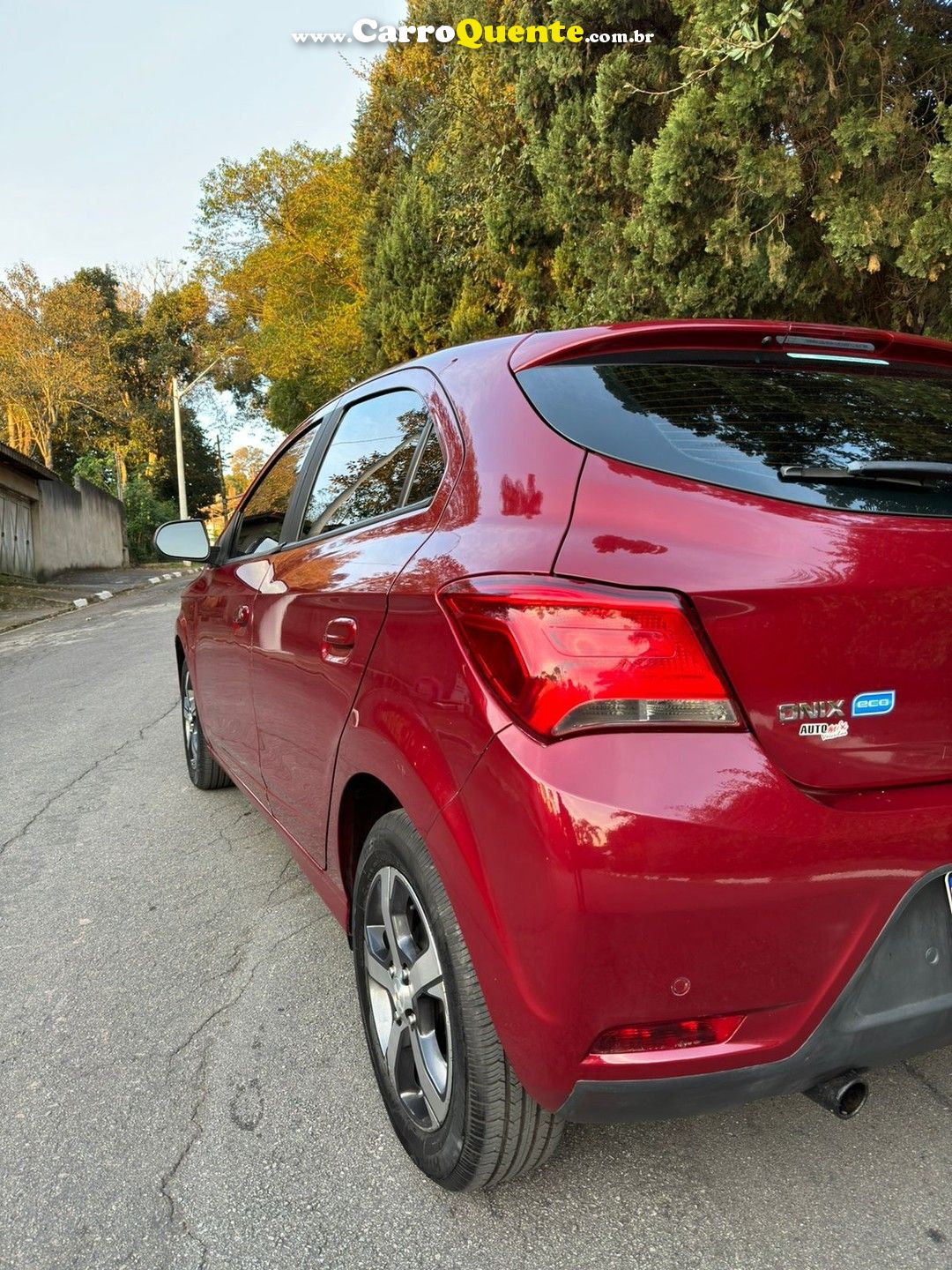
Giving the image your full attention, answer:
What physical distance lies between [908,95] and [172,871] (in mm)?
7722

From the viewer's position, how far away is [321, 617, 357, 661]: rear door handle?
2232 millimetres

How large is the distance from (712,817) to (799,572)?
41cm

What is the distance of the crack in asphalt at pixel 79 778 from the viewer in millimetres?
4410

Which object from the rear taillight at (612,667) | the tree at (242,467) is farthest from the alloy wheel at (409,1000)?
the tree at (242,467)

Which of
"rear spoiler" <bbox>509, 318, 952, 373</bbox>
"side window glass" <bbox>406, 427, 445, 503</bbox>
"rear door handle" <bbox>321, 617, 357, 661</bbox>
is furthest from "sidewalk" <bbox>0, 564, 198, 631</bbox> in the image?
"rear spoiler" <bbox>509, 318, 952, 373</bbox>

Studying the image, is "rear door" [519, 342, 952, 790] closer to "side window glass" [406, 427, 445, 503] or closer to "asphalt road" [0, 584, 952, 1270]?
"side window glass" [406, 427, 445, 503]

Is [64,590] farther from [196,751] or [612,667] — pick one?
[612,667]

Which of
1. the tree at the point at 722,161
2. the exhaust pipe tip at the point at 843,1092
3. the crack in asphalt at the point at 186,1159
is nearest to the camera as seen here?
the exhaust pipe tip at the point at 843,1092

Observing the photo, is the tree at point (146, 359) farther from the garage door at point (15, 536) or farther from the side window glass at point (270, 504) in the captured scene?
the side window glass at point (270, 504)

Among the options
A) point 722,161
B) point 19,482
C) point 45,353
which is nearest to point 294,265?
point 45,353

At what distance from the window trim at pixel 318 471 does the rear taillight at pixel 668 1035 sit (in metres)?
1.13

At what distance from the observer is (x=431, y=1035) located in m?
2.04

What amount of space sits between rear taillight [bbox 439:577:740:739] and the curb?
47.4 ft

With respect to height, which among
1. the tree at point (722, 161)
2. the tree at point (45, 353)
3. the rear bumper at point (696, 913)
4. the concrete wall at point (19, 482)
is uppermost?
the tree at point (45, 353)
